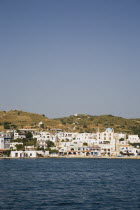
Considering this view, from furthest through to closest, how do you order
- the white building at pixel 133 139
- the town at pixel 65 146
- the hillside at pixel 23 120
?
1. the hillside at pixel 23 120
2. the white building at pixel 133 139
3. the town at pixel 65 146

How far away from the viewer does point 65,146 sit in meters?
123

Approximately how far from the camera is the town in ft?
382

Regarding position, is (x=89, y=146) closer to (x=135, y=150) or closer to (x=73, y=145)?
(x=73, y=145)

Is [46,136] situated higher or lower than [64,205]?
higher

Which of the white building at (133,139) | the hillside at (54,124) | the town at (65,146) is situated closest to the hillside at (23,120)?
the hillside at (54,124)

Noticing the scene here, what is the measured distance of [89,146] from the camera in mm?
123500

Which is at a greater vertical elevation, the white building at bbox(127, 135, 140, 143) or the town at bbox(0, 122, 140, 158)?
the white building at bbox(127, 135, 140, 143)

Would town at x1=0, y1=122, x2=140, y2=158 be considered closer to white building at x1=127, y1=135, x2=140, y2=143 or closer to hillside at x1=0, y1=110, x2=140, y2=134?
white building at x1=127, y1=135, x2=140, y2=143

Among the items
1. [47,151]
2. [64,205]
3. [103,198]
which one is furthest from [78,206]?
[47,151]

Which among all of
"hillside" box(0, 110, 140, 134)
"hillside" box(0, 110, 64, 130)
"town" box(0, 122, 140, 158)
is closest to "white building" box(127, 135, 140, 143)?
"town" box(0, 122, 140, 158)

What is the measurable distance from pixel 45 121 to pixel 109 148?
7004cm

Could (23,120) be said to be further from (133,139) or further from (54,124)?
(133,139)

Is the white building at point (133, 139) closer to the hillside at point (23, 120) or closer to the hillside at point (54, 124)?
the hillside at point (54, 124)

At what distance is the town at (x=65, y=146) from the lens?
116 metres
